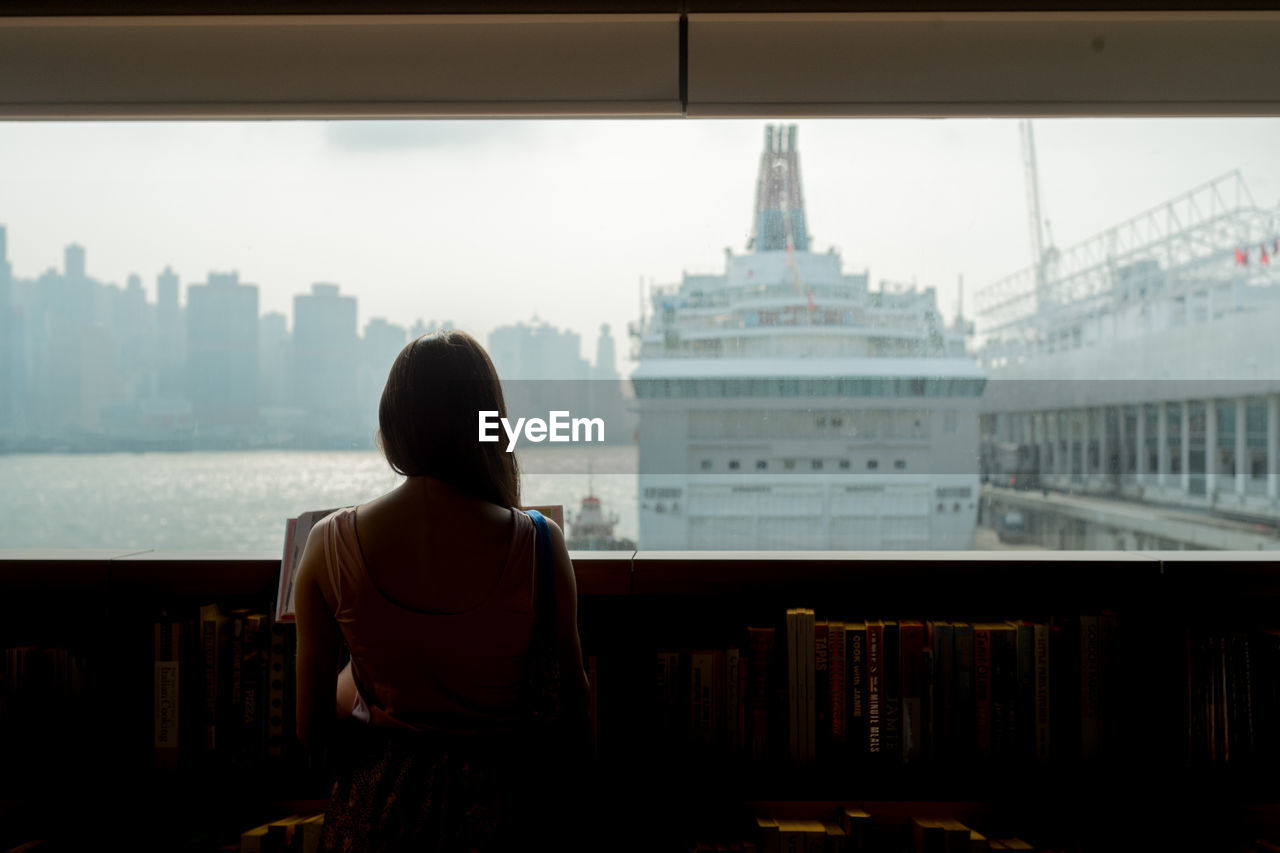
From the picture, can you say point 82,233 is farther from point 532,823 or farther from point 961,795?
point 961,795

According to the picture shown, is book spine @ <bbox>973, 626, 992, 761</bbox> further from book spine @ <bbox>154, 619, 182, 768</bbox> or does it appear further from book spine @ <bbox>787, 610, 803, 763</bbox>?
book spine @ <bbox>154, 619, 182, 768</bbox>

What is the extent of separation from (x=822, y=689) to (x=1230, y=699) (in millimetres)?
767

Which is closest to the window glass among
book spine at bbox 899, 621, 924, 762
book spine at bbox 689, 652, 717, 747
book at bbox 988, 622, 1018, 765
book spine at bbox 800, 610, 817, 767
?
book spine at bbox 689, 652, 717, 747

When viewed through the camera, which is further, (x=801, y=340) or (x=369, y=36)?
(x=801, y=340)

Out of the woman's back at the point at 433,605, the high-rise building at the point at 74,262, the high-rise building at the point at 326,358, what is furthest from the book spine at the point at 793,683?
the high-rise building at the point at 74,262

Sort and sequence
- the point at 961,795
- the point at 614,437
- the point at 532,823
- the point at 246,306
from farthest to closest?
the point at 246,306, the point at 614,437, the point at 961,795, the point at 532,823

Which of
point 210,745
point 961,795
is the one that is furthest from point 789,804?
point 210,745

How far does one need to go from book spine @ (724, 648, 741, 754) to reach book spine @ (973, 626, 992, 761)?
1.47ft

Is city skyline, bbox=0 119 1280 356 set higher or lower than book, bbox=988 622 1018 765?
higher

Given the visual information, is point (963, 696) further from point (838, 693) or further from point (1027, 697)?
point (838, 693)

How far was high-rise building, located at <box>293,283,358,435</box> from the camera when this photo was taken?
220cm

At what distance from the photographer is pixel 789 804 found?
135 centimetres

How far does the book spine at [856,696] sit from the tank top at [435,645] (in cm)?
71

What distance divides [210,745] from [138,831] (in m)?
0.26
